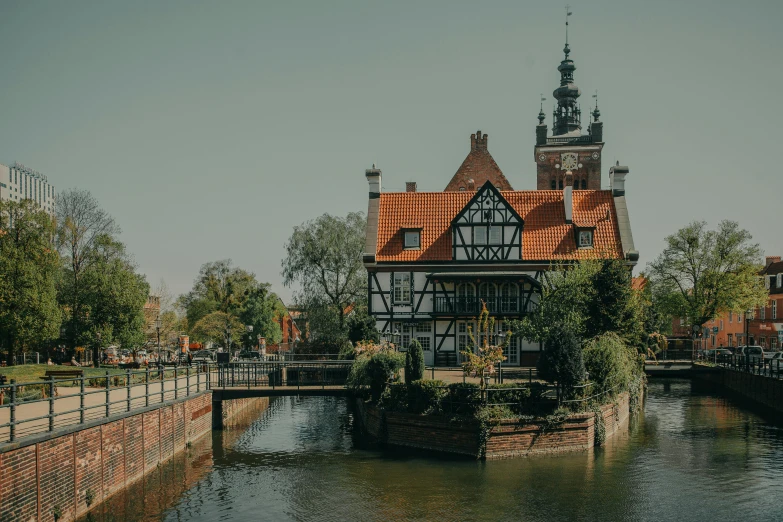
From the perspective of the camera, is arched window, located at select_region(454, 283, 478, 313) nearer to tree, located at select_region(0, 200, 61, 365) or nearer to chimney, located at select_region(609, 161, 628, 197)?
chimney, located at select_region(609, 161, 628, 197)

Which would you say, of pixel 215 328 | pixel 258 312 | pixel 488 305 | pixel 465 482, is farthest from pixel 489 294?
pixel 258 312

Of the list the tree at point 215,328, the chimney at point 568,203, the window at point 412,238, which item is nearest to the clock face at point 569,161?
the chimney at point 568,203

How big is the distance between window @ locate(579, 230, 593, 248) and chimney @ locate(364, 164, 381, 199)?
12.0 meters

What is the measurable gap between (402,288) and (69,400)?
67.8 ft

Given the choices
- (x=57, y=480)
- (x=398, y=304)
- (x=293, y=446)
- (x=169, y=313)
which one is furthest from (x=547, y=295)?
(x=169, y=313)

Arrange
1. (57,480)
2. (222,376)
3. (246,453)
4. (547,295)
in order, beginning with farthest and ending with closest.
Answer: (547,295) → (222,376) → (246,453) → (57,480)

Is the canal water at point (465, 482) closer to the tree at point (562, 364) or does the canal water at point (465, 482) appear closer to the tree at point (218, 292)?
the tree at point (562, 364)

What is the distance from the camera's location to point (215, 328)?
209ft

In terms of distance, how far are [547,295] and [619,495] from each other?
18493 millimetres

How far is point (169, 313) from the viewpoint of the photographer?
60062 millimetres

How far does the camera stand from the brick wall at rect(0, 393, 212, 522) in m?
14.6

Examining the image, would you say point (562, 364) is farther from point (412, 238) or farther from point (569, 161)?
point (569, 161)

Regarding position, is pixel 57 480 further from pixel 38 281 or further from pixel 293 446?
pixel 38 281

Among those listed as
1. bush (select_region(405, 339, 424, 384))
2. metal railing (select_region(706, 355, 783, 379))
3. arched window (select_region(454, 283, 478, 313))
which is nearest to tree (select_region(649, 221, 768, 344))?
metal railing (select_region(706, 355, 783, 379))
